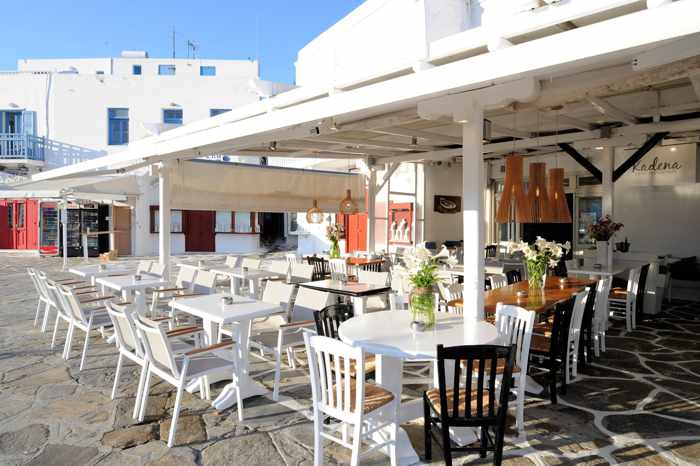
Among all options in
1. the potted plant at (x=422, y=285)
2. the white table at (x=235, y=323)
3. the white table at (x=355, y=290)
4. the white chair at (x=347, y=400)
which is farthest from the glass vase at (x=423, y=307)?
the white table at (x=355, y=290)

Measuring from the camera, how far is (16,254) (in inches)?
741

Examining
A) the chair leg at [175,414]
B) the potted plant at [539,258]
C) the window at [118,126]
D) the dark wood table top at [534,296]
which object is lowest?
the chair leg at [175,414]

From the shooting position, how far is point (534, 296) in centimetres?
557

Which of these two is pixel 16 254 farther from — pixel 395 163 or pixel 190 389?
pixel 190 389

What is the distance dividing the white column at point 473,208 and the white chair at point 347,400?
1155 millimetres

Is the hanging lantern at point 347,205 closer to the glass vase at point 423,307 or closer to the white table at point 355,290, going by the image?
the white table at point 355,290

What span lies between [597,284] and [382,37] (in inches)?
339

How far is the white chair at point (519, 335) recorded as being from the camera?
11.9 feet

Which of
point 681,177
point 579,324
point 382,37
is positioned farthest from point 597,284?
point 382,37

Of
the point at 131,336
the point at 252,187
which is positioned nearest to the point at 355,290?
the point at 131,336

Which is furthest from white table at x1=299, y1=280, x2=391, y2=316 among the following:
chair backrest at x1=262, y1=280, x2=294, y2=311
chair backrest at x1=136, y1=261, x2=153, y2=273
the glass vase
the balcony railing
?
the balcony railing

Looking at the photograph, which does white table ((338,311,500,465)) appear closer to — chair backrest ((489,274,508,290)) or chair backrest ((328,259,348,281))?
chair backrest ((489,274,508,290))

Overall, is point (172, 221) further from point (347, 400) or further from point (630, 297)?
point (347, 400)

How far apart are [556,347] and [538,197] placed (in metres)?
2.33
